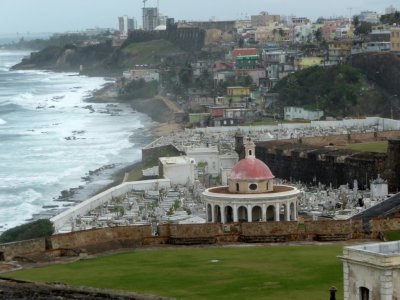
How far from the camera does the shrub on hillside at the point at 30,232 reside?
4131 centimetres

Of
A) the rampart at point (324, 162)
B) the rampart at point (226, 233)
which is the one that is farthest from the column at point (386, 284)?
the rampart at point (324, 162)

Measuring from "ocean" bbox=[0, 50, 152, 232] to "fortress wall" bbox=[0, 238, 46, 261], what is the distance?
826 inches

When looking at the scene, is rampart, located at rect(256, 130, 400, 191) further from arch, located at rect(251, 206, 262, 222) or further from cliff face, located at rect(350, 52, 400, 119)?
cliff face, located at rect(350, 52, 400, 119)

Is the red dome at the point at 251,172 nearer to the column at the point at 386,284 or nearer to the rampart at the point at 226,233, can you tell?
the rampart at the point at 226,233

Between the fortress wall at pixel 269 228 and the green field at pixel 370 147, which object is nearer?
the fortress wall at pixel 269 228

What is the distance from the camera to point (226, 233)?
30375 millimetres

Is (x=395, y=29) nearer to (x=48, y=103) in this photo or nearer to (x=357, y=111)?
(x=357, y=111)

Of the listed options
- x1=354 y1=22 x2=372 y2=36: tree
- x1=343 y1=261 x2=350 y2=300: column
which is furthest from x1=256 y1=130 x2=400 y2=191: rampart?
x1=354 y1=22 x2=372 y2=36: tree

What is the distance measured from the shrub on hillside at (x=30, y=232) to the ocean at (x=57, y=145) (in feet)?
19.3

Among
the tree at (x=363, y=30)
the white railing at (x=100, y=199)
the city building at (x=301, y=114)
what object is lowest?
the city building at (x=301, y=114)

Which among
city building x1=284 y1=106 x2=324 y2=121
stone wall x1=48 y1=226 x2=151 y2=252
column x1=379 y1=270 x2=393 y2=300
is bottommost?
city building x1=284 y1=106 x2=324 y2=121

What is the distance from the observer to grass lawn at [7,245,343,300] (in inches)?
899

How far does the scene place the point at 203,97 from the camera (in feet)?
348

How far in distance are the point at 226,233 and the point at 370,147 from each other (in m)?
32.5
